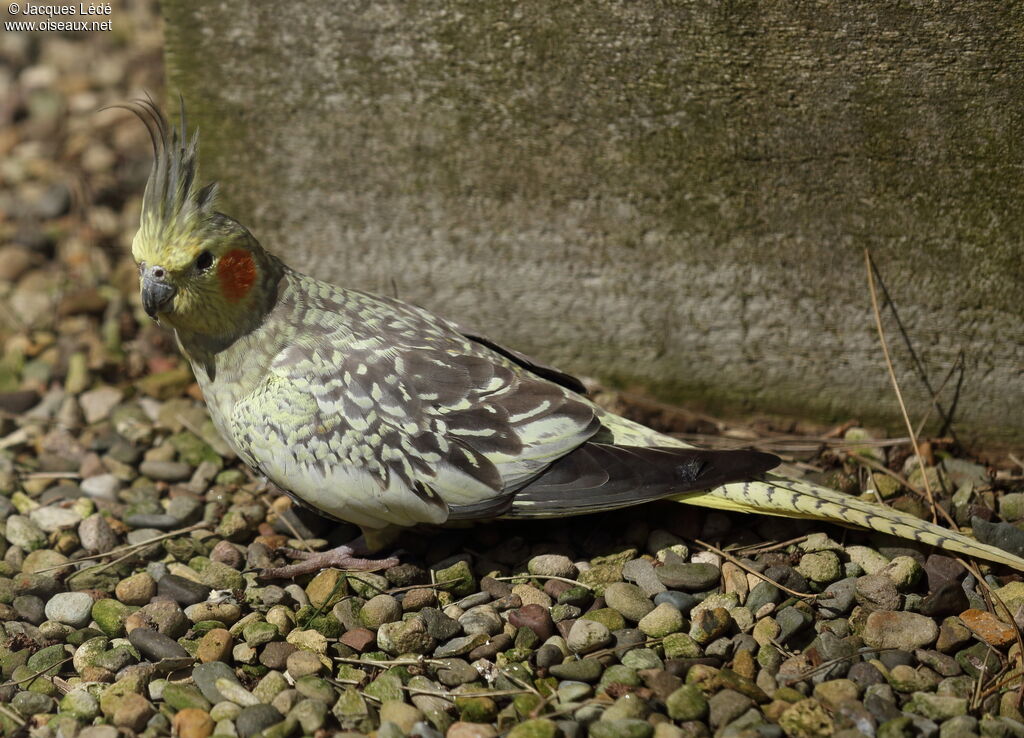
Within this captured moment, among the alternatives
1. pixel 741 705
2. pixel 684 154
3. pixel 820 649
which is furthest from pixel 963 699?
pixel 684 154

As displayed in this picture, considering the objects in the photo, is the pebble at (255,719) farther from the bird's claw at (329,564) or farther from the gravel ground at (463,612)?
the bird's claw at (329,564)

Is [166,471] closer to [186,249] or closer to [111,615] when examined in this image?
[111,615]

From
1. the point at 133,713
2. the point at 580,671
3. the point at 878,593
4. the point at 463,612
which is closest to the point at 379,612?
the point at 463,612

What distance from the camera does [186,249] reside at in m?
3.64

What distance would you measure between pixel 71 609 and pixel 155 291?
51.0 inches

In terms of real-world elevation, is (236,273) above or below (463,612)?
above

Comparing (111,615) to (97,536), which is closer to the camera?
(111,615)

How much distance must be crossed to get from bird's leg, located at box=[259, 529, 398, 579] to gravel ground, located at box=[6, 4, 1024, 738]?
0.07m

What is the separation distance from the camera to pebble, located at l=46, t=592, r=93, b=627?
375 cm

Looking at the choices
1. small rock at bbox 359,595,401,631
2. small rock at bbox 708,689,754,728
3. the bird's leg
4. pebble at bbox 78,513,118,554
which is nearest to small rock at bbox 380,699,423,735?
small rock at bbox 359,595,401,631

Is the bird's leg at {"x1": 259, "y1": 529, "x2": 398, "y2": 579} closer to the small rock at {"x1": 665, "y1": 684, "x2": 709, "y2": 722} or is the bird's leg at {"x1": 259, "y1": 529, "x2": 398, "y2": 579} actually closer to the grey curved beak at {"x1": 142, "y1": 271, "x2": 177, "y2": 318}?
the grey curved beak at {"x1": 142, "y1": 271, "x2": 177, "y2": 318}

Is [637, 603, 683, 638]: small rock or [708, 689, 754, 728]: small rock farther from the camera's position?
[637, 603, 683, 638]: small rock

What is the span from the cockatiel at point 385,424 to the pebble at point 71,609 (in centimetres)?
83

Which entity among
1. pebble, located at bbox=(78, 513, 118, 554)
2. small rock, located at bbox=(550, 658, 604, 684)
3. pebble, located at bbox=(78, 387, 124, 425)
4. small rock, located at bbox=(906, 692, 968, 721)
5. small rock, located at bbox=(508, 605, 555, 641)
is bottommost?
small rock, located at bbox=(906, 692, 968, 721)
